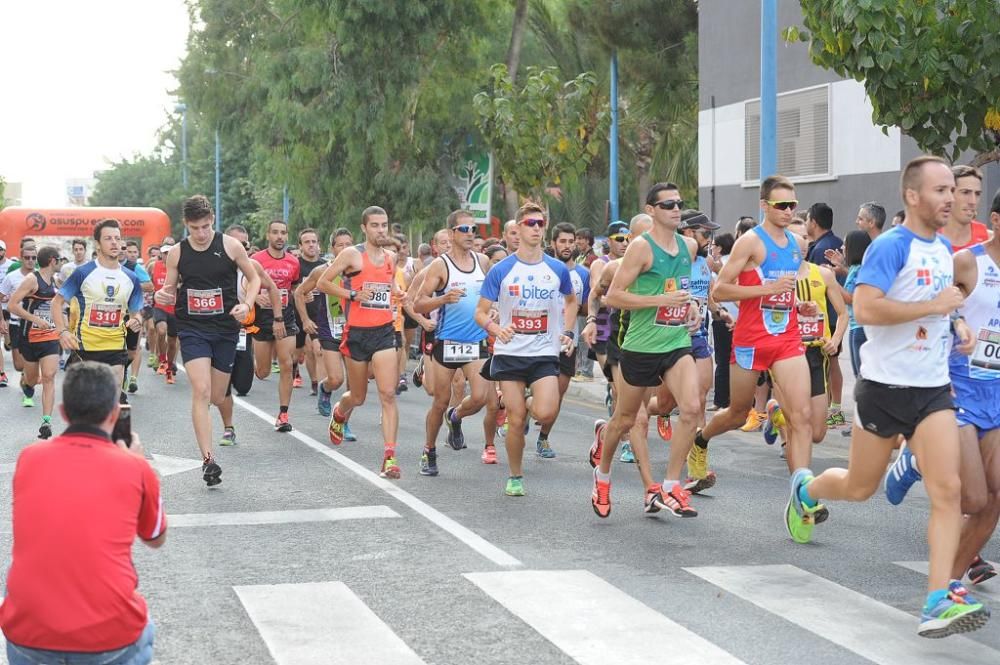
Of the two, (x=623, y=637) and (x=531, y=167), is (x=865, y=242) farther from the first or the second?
(x=531, y=167)

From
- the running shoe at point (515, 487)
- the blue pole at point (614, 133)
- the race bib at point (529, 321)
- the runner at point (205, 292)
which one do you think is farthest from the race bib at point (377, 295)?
the blue pole at point (614, 133)

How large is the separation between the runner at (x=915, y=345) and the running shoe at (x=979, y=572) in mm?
958

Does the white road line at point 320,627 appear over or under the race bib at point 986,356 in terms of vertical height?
under

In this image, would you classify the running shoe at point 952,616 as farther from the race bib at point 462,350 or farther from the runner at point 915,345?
the race bib at point 462,350

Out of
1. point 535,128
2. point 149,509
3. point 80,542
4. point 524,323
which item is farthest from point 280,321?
point 535,128

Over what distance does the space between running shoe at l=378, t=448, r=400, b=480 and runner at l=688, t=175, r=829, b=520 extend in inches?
112

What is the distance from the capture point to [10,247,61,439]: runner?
49.3 ft

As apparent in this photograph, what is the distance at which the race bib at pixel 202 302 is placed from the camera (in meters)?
11.2

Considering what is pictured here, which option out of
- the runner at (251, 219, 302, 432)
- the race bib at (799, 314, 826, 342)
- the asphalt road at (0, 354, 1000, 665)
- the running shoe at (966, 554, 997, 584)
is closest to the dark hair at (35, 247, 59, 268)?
the runner at (251, 219, 302, 432)

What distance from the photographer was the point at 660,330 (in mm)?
9156

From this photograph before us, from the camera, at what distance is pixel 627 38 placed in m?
35.5

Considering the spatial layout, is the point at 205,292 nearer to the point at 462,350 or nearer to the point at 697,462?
the point at 462,350

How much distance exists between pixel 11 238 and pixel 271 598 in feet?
138

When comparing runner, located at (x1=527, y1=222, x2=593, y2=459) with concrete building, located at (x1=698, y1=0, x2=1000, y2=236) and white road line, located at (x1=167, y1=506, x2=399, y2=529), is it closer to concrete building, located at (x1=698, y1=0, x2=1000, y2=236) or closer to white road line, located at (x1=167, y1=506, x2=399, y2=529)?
white road line, located at (x1=167, y1=506, x2=399, y2=529)
